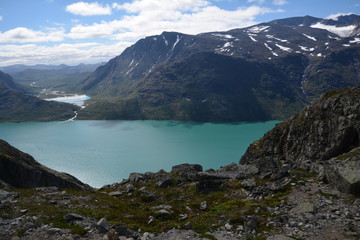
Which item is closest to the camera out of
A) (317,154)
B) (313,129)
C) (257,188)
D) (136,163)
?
(257,188)

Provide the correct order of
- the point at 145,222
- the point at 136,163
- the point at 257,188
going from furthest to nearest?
the point at 136,163
the point at 257,188
the point at 145,222

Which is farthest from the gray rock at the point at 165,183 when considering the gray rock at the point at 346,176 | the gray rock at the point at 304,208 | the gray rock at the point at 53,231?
the gray rock at the point at 346,176

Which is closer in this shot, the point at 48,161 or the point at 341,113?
the point at 341,113

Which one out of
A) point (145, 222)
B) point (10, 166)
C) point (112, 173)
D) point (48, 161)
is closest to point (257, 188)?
point (145, 222)

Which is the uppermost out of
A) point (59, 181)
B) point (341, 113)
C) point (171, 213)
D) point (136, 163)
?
point (341, 113)

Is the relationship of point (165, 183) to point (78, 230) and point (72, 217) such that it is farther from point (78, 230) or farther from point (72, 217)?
point (78, 230)

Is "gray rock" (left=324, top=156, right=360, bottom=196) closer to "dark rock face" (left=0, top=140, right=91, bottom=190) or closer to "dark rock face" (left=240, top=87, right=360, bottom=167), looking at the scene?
"dark rock face" (left=240, top=87, right=360, bottom=167)

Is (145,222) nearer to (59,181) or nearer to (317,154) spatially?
(59,181)
